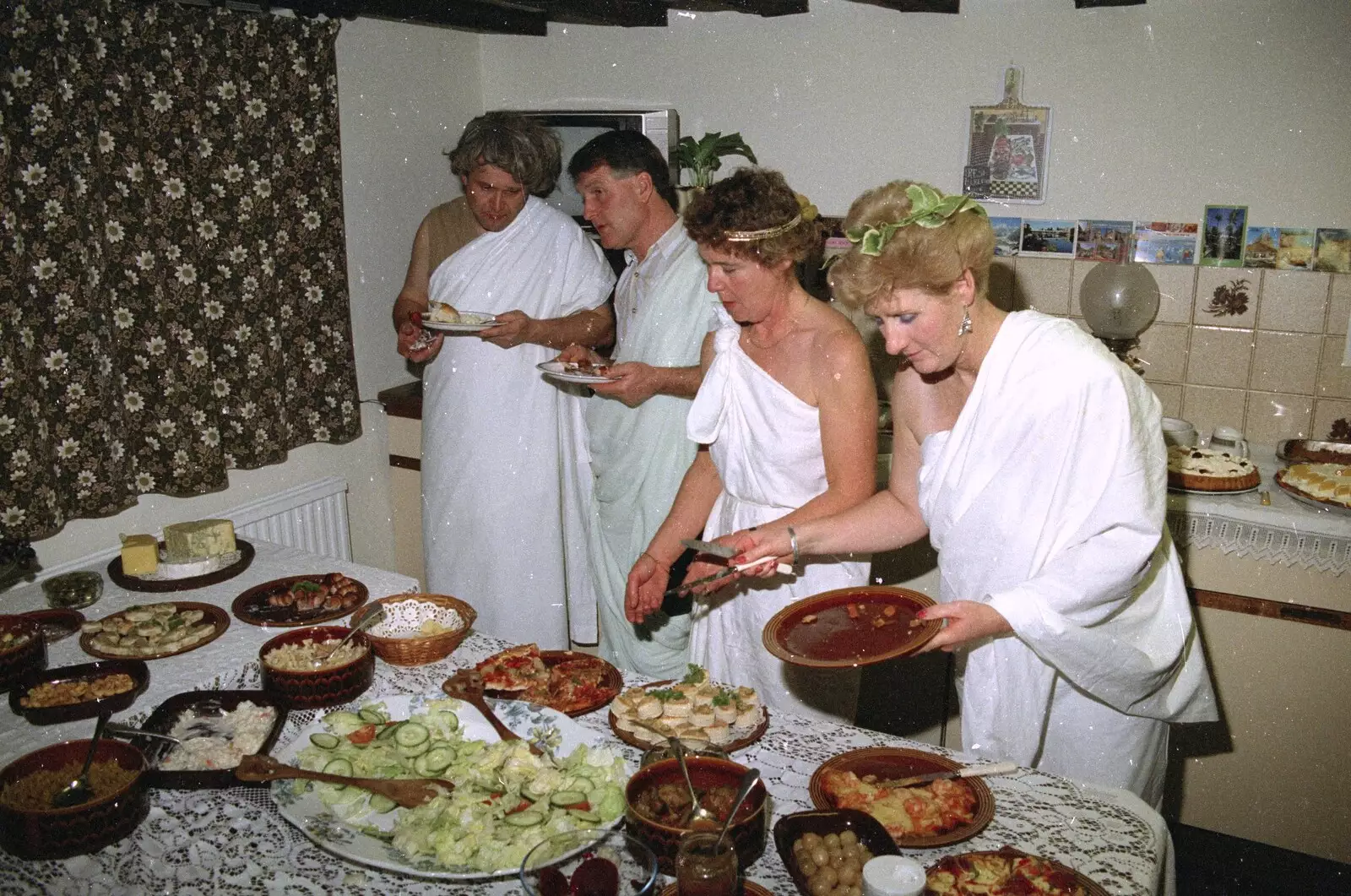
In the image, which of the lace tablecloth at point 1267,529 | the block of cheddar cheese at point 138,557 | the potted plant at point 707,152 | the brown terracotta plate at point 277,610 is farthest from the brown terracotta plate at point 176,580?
the lace tablecloth at point 1267,529

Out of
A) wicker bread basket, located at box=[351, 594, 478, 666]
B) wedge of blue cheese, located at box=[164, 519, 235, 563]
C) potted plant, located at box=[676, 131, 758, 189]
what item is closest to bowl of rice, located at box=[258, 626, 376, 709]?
wicker bread basket, located at box=[351, 594, 478, 666]

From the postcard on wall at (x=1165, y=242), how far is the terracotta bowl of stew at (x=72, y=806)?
2968 millimetres

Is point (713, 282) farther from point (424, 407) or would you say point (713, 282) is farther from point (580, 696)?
point (424, 407)

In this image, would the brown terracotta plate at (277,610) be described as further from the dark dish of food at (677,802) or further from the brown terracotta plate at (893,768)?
the brown terracotta plate at (893,768)

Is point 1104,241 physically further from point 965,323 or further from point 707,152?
point 965,323

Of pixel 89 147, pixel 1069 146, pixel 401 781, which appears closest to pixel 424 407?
pixel 89 147

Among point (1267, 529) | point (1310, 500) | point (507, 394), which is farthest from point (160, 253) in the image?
point (1310, 500)

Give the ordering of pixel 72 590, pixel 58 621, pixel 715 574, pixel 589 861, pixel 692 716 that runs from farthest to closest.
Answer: pixel 72 590, pixel 58 621, pixel 715 574, pixel 692 716, pixel 589 861

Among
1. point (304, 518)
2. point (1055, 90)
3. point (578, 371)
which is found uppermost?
point (1055, 90)

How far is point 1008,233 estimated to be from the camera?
127 inches

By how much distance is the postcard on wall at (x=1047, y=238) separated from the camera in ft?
10.3

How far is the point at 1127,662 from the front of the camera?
1.62 meters

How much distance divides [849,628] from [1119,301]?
194cm

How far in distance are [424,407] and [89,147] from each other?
1.15 m
